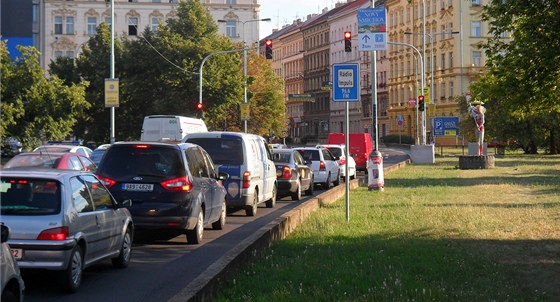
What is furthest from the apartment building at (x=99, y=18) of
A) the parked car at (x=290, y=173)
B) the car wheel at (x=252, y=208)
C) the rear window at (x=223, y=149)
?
the rear window at (x=223, y=149)

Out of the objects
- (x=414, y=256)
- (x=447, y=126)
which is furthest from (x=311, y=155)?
(x=447, y=126)

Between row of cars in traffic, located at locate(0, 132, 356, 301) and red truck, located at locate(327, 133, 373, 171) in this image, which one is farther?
red truck, located at locate(327, 133, 373, 171)

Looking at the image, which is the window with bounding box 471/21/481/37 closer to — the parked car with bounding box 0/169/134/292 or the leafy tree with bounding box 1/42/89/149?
the leafy tree with bounding box 1/42/89/149

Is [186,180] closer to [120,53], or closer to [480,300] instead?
[480,300]

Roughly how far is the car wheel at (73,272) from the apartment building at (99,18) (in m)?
94.3

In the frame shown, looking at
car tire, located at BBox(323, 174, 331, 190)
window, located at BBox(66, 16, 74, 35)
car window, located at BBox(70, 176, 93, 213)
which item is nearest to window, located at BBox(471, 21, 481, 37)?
window, located at BBox(66, 16, 74, 35)

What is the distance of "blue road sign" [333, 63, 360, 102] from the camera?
63.4 feet

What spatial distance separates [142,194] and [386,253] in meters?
4.45

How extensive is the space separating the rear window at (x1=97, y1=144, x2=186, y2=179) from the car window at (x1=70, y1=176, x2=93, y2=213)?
4145mm

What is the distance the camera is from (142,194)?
52.6ft

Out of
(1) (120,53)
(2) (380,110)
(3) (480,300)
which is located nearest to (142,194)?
(3) (480,300)

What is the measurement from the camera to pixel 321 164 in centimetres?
3550

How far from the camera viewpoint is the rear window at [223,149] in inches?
854

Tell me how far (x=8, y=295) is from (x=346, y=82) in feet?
41.0
